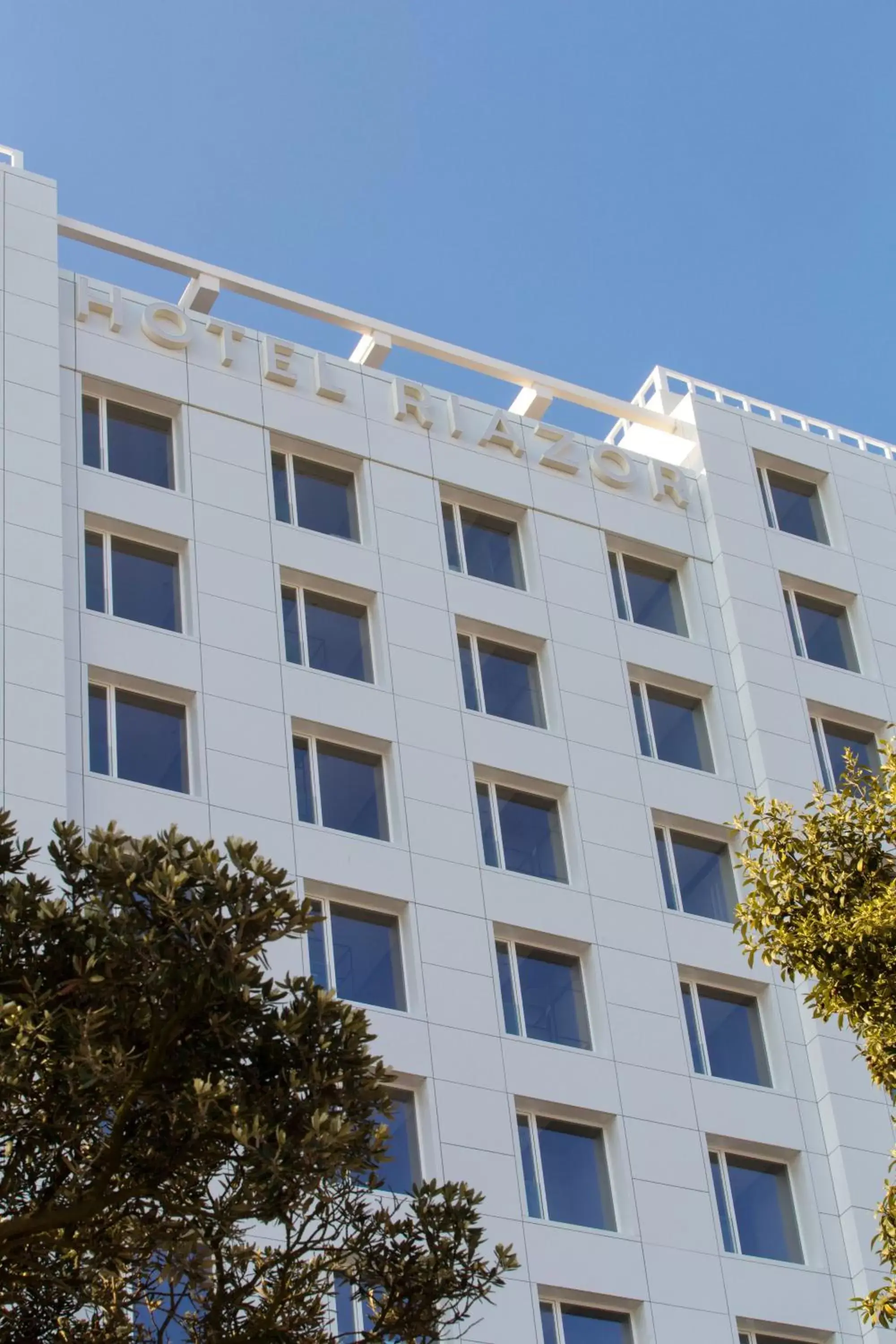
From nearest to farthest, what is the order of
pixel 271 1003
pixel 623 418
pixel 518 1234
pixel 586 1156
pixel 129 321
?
pixel 271 1003
pixel 518 1234
pixel 586 1156
pixel 129 321
pixel 623 418

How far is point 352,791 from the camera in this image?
106 ft

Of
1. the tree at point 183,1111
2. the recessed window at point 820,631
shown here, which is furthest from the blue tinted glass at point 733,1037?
the tree at point 183,1111

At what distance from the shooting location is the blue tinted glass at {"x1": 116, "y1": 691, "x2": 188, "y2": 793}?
3038 cm

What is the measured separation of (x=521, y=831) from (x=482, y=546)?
234 inches

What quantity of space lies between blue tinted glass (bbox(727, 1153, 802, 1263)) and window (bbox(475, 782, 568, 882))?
5319 mm

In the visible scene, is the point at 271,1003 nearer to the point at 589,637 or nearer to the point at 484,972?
the point at 484,972

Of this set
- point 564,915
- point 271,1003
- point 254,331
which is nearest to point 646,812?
point 564,915

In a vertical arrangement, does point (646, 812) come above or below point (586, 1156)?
above

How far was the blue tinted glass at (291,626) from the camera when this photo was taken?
109ft

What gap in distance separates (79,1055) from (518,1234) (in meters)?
15.2

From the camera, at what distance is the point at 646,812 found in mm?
34250

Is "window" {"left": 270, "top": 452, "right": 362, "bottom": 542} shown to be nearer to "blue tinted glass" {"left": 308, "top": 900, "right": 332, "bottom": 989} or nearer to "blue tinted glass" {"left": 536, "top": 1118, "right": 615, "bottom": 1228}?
"blue tinted glass" {"left": 308, "top": 900, "right": 332, "bottom": 989}

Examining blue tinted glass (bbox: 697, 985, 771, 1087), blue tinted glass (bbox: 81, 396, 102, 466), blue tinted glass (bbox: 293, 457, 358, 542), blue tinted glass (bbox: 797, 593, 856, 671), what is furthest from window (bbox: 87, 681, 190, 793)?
blue tinted glass (bbox: 797, 593, 856, 671)

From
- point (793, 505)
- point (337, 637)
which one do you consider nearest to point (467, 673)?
point (337, 637)
